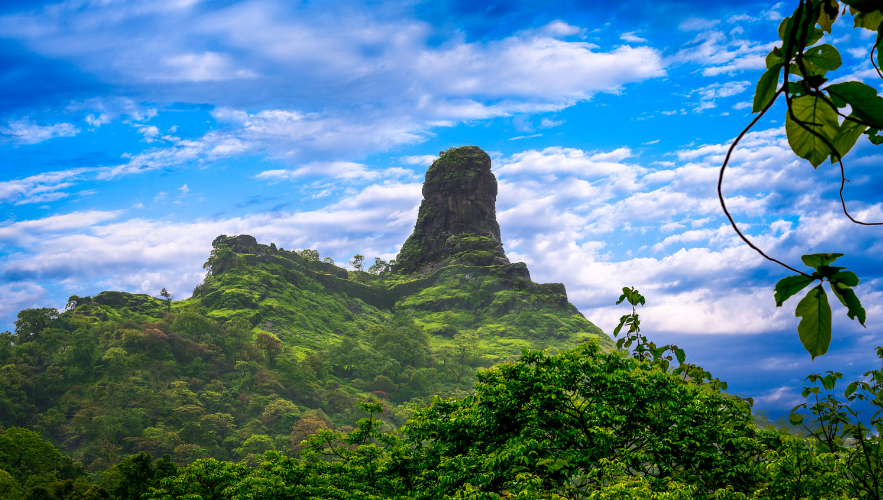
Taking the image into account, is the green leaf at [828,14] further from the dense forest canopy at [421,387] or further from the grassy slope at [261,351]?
the grassy slope at [261,351]

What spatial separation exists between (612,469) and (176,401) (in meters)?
39.7

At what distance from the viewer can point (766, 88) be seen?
2.04 ft

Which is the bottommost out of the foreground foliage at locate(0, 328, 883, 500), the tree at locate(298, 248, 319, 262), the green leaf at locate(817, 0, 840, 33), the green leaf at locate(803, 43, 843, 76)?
the foreground foliage at locate(0, 328, 883, 500)

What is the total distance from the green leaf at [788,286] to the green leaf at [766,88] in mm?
218

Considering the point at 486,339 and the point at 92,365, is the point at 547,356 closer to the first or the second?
the point at 92,365

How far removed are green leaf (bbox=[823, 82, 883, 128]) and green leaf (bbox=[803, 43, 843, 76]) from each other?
84 millimetres

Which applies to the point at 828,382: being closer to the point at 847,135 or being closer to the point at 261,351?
the point at 847,135

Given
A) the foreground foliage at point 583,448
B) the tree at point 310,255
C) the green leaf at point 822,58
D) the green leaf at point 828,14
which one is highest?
the tree at point 310,255

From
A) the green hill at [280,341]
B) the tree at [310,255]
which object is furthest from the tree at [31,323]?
the tree at [310,255]

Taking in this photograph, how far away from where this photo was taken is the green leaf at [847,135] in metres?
0.68

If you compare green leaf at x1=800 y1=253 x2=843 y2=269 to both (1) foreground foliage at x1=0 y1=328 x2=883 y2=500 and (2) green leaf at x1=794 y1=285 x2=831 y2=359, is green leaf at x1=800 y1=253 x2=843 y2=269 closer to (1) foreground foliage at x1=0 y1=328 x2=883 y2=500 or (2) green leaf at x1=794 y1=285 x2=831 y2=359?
(2) green leaf at x1=794 y1=285 x2=831 y2=359

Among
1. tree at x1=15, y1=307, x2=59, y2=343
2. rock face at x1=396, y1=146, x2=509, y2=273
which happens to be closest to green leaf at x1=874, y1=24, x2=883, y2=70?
→ tree at x1=15, y1=307, x2=59, y2=343

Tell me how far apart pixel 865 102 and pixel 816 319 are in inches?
10.3

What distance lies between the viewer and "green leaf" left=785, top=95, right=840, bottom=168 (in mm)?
655
